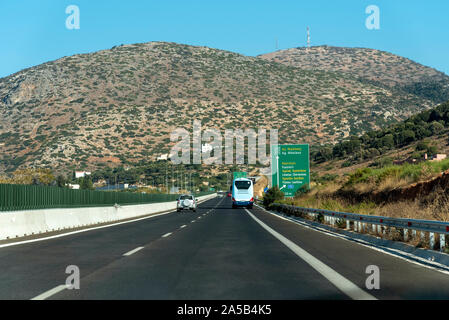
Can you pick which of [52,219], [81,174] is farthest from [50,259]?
[81,174]

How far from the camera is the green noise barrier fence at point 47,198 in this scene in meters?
19.9

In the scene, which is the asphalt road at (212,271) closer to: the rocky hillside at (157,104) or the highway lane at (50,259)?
the highway lane at (50,259)

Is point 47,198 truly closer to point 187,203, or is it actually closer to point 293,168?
point 293,168

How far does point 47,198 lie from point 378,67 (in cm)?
15323

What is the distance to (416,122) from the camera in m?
80.1

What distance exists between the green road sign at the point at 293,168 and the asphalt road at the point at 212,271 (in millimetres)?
25712

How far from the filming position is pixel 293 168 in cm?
4244

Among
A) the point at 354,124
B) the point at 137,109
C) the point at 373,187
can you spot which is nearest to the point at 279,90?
the point at 354,124

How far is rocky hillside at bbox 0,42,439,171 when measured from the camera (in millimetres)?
104062

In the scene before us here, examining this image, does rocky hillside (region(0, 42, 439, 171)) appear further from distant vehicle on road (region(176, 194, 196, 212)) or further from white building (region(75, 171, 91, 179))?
distant vehicle on road (region(176, 194, 196, 212))

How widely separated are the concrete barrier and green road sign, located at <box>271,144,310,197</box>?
38.9ft

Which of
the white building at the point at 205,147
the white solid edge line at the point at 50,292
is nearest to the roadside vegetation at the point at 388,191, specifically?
the white solid edge line at the point at 50,292
